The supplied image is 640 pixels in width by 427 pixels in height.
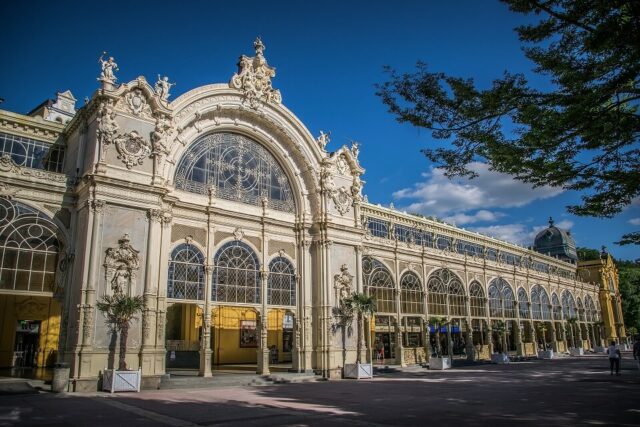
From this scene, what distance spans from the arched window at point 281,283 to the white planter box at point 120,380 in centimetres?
1020

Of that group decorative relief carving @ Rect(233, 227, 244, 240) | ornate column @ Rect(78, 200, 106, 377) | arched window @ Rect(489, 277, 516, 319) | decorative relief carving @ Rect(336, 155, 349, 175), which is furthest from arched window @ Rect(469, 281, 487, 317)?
ornate column @ Rect(78, 200, 106, 377)

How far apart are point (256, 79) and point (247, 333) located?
20208 mm

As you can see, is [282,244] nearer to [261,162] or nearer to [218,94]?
[261,162]

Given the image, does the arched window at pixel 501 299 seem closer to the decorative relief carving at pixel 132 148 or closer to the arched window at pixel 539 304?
the arched window at pixel 539 304

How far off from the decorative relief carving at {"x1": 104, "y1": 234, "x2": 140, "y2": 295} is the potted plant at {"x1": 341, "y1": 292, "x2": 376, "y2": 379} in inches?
546

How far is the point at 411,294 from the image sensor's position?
42.0 meters

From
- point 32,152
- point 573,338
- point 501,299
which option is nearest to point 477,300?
point 501,299

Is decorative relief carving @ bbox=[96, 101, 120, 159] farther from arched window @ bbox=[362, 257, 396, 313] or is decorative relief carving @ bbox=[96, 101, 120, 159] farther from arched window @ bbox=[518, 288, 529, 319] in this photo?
arched window @ bbox=[518, 288, 529, 319]

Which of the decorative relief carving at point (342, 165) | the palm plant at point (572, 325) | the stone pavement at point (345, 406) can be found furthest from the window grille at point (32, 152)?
the palm plant at point (572, 325)

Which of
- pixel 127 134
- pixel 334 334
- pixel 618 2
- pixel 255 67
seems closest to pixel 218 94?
pixel 255 67

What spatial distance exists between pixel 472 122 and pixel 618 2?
11.6 ft

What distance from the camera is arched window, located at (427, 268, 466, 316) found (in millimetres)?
43750

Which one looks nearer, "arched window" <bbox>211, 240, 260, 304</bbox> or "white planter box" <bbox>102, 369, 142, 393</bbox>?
"white planter box" <bbox>102, 369, 142, 393</bbox>

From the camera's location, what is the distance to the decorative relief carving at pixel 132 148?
23938mm
